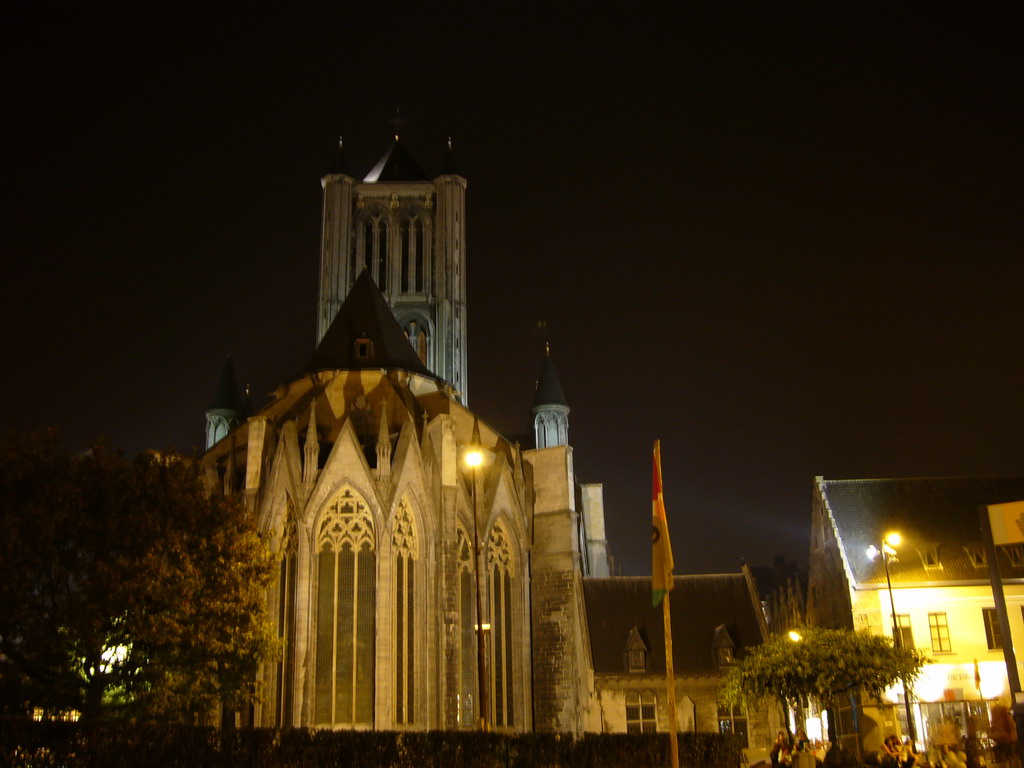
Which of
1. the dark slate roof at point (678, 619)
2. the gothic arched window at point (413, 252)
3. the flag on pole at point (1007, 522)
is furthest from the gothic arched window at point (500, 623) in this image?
the gothic arched window at point (413, 252)

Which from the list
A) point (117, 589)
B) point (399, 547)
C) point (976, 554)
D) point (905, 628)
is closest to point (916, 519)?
point (976, 554)

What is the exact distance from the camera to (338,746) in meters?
19.0

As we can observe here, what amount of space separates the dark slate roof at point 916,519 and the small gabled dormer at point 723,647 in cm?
554

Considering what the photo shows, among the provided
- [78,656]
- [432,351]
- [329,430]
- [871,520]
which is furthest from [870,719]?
[432,351]

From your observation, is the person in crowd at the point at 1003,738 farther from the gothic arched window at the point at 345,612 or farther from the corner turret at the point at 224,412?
the corner turret at the point at 224,412

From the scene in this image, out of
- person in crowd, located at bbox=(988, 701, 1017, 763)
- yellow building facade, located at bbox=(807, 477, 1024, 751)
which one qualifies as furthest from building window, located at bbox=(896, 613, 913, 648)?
person in crowd, located at bbox=(988, 701, 1017, 763)

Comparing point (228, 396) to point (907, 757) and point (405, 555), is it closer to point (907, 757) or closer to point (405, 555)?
point (405, 555)

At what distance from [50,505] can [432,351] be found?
43643 mm

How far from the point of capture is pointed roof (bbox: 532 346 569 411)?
69.2 metres

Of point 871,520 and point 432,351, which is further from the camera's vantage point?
point 432,351

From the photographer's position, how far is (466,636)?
35219mm

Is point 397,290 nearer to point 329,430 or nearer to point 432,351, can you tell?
point 432,351

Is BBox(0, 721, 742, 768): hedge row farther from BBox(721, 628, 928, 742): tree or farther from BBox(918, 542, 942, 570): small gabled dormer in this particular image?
BBox(918, 542, 942, 570): small gabled dormer

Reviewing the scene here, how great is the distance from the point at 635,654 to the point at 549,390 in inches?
1233
